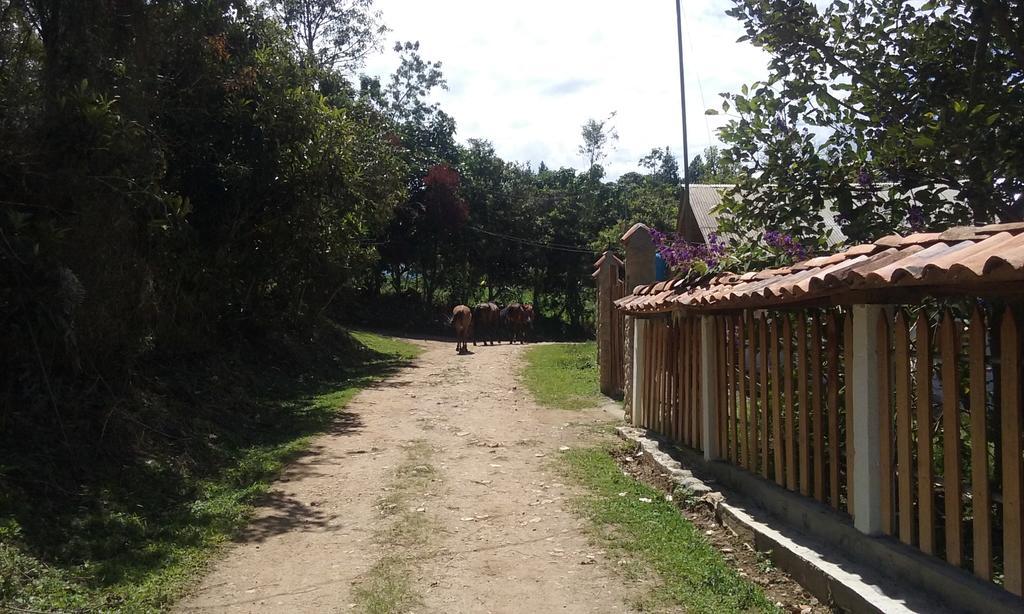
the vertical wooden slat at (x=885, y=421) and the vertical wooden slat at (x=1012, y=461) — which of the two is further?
the vertical wooden slat at (x=885, y=421)

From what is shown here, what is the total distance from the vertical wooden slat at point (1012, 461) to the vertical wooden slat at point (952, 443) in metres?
0.29

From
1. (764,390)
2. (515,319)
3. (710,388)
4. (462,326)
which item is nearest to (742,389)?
(764,390)

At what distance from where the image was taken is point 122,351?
26.5 feet

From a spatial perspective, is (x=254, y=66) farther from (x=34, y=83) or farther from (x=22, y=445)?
(x=22, y=445)

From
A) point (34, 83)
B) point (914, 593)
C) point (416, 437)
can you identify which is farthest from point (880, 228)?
point (34, 83)

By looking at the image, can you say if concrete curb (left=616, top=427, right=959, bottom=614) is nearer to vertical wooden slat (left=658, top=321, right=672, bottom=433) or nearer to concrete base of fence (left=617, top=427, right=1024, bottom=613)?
concrete base of fence (left=617, top=427, right=1024, bottom=613)

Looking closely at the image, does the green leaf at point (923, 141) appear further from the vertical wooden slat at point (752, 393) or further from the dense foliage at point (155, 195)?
the dense foliage at point (155, 195)

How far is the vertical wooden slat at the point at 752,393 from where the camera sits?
6254 mm

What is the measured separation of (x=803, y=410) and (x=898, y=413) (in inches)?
41.5

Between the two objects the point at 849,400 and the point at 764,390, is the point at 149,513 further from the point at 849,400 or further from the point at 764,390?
the point at 849,400

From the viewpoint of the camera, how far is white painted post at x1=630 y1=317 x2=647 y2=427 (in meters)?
9.90

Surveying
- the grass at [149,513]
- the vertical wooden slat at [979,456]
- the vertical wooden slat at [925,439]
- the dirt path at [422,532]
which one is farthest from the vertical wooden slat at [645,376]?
the vertical wooden slat at [979,456]

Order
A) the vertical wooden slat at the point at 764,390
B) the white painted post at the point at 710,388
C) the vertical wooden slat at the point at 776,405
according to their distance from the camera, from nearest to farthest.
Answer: the vertical wooden slat at the point at 776,405 < the vertical wooden slat at the point at 764,390 < the white painted post at the point at 710,388

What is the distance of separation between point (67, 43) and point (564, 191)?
34089mm
